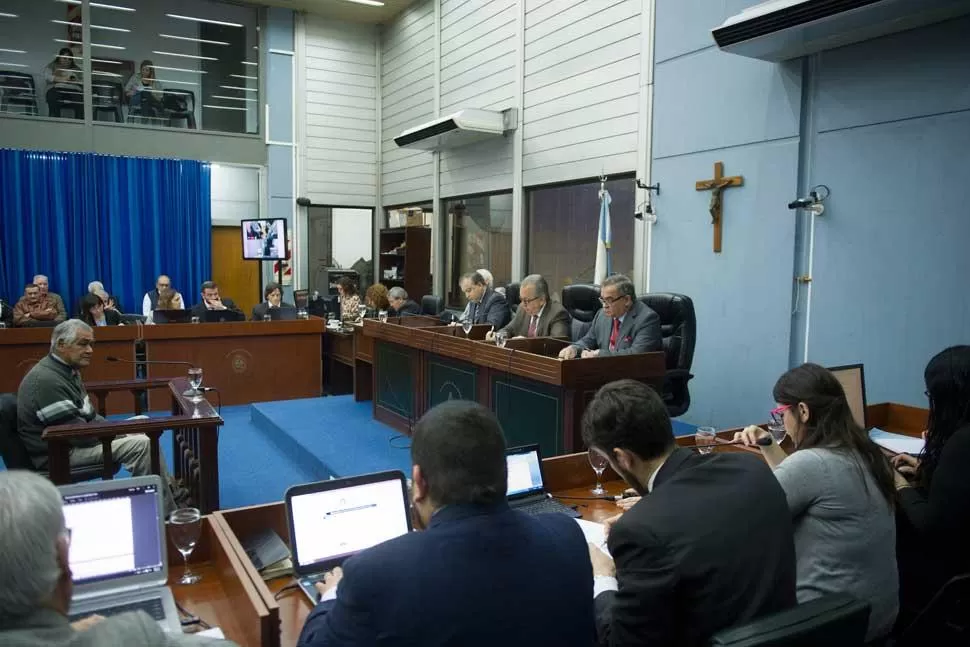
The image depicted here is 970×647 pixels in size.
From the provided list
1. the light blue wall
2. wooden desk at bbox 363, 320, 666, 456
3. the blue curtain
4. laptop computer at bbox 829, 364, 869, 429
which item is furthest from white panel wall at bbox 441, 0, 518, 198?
laptop computer at bbox 829, 364, 869, 429

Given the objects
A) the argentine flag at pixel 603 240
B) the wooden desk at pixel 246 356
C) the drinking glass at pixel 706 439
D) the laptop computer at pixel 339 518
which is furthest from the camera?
the wooden desk at pixel 246 356

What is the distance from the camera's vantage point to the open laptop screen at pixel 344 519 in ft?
5.73

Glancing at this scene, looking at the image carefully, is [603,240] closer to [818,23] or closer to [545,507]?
[818,23]

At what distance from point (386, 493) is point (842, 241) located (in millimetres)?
3771

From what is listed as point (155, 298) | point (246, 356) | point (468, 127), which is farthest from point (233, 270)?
point (468, 127)

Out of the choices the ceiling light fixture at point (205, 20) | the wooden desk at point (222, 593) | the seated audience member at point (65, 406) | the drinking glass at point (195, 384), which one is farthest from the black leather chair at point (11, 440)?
the ceiling light fixture at point (205, 20)

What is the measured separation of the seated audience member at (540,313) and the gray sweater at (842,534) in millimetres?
2934

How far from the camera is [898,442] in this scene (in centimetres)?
298

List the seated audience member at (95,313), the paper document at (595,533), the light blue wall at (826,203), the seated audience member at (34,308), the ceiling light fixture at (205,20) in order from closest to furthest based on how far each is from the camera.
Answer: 1. the paper document at (595,533)
2. the light blue wall at (826,203)
3. the seated audience member at (95,313)
4. the seated audience member at (34,308)
5. the ceiling light fixture at (205,20)

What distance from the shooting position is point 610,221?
637 centimetres

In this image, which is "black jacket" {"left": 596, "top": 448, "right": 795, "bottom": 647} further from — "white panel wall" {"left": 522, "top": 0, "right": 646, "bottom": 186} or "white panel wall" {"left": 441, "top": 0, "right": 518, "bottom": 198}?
"white panel wall" {"left": 441, "top": 0, "right": 518, "bottom": 198}

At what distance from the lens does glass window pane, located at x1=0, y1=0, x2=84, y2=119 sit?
8336 millimetres

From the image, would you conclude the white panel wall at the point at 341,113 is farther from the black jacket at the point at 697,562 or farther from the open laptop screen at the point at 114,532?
the black jacket at the point at 697,562

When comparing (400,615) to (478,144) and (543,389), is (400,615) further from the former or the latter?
(478,144)
